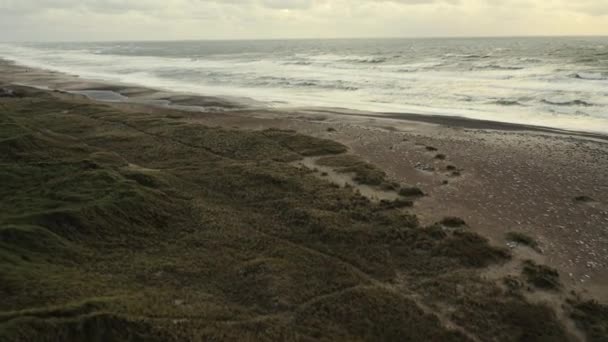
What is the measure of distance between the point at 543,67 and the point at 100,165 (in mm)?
68856

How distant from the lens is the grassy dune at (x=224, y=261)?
348 inches

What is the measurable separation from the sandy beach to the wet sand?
0.13 ft

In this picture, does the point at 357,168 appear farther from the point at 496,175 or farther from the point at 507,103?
the point at 507,103

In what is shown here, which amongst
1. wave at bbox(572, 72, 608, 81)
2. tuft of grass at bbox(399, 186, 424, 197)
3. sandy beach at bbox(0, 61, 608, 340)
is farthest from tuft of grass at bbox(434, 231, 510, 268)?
wave at bbox(572, 72, 608, 81)

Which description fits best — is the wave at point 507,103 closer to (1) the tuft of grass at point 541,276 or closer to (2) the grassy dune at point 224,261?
(2) the grassy dune at point 224,261

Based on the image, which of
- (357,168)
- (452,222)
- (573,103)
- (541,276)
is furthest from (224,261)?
(573,103)

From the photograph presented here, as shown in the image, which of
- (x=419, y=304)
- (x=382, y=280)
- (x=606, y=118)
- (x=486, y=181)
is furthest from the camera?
(x=606, y=118)

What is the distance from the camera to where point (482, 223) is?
1495cm

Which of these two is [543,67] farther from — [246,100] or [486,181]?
[486,181]

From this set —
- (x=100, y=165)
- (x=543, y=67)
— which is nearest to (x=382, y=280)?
(x=100, y=165)

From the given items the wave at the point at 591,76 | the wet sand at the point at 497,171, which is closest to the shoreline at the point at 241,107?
the wet sand at the point at 497,171

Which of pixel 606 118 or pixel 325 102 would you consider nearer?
pixel 606 118

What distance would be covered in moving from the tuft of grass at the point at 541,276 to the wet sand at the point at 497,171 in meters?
0.37

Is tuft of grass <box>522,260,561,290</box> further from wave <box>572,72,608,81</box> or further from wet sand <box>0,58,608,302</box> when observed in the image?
wave <box>572,72,608,81</box>
